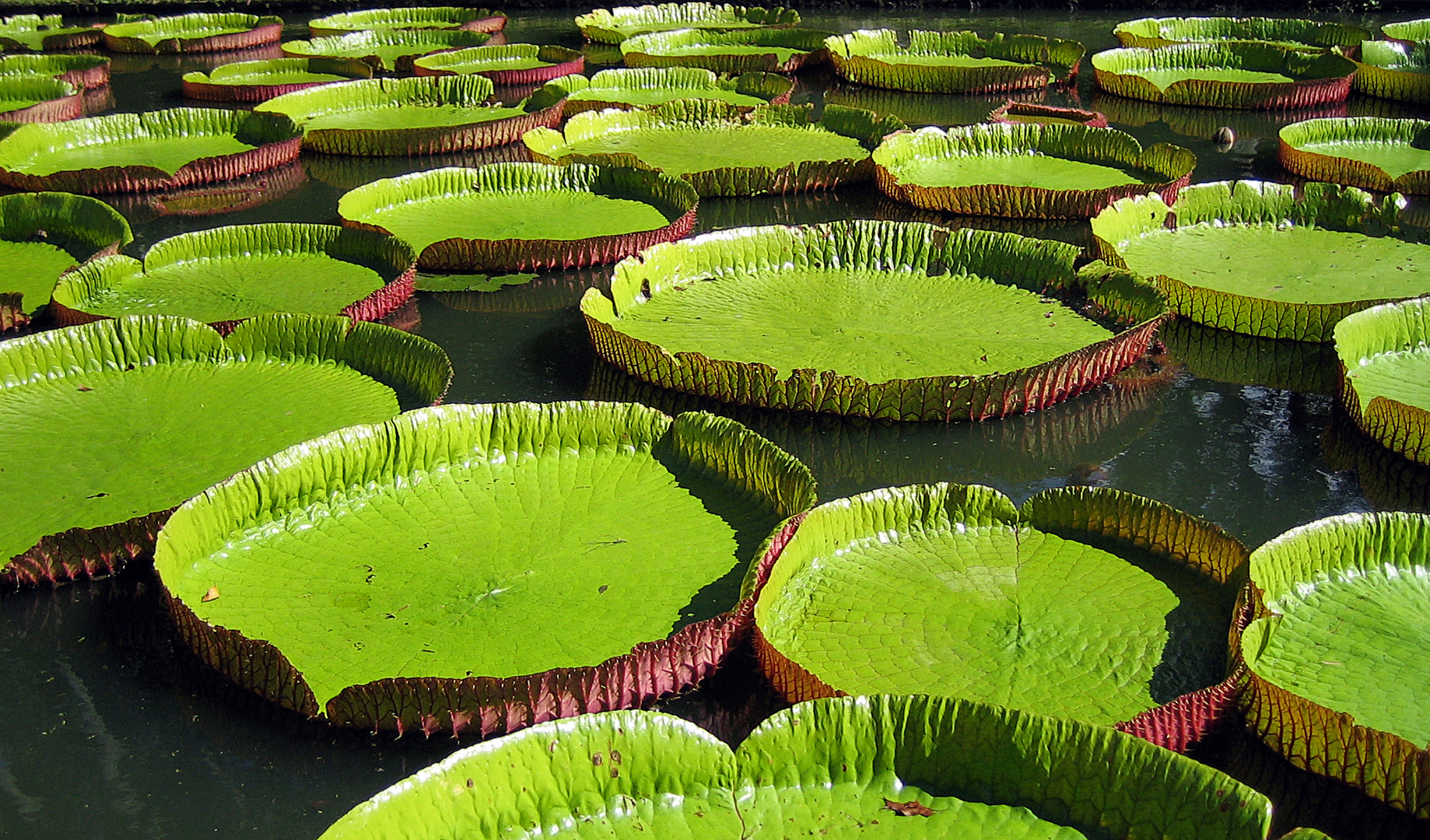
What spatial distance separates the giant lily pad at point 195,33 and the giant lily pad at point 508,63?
8.20 ft

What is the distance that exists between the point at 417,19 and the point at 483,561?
1067 centimetres

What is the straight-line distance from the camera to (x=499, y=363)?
485 cm

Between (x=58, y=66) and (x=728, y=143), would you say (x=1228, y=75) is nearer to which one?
(x=728, y=143)

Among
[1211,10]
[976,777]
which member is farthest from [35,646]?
[1211,10]

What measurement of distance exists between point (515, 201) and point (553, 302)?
127 cm

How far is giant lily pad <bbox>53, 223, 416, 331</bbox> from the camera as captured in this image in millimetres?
5090

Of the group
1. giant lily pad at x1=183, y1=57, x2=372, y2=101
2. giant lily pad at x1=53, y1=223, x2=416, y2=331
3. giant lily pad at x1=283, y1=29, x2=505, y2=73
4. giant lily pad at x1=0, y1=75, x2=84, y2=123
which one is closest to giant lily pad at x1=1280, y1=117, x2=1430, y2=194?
giant lily pad at x1=53, y1=223, x2=416, y2=331

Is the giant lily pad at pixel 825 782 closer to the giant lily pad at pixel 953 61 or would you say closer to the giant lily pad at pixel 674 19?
the giant lily pad at pixel 953 61

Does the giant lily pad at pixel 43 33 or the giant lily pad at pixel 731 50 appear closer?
the giant lily pad at pixel 731 50

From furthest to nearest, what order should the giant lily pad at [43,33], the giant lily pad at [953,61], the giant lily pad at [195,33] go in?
the giant lily pad at [43,33], the giant lily pad at [195,33], the giant lily pad at [953,61]

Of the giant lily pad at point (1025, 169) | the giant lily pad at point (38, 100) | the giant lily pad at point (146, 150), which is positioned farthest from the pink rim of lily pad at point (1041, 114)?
the giant lily pad at point (38, 100)

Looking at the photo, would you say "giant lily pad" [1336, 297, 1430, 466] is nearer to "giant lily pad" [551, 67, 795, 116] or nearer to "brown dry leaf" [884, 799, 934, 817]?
"brown dry leaf" [884, 799, 934, 817]

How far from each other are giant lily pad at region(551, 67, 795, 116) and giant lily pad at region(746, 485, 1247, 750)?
588 centimetres

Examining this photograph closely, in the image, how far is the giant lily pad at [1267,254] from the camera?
15.8 ft
